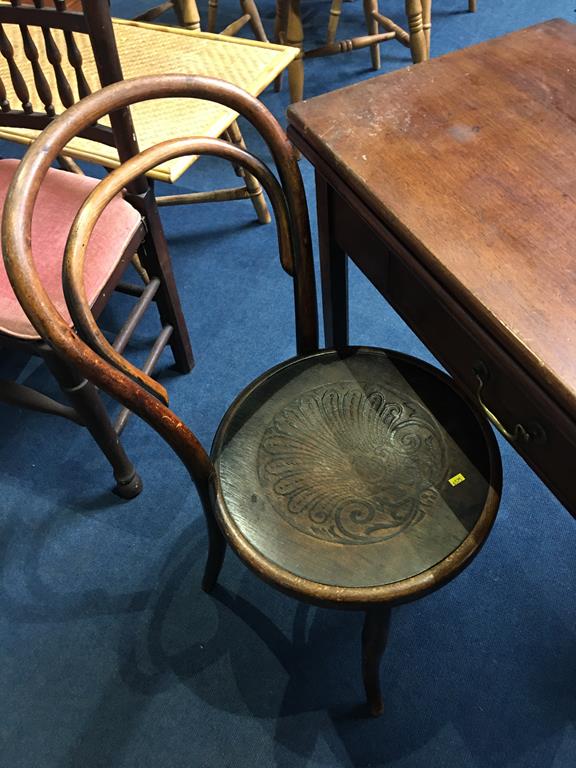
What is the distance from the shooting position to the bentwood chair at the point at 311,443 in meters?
0.70

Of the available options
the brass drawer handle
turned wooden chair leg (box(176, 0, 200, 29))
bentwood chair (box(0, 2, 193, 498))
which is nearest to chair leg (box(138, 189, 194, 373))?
bentwood chair (box(0, 2, 193, 498))

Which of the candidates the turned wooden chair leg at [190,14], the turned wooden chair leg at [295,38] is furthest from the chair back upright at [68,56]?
the turned wooden chair leg at [295,38]

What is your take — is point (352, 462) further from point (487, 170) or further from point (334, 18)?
point (334, 18)

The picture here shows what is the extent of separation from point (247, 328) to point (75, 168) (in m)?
0.61

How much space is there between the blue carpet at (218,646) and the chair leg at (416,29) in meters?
1.30

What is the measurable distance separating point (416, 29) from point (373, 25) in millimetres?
384

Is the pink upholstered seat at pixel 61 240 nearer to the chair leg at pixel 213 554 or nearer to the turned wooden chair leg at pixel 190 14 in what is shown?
the chair leg at pixel 213 554

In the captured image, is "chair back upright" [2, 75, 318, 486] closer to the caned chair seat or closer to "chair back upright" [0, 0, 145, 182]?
the caned chair seat

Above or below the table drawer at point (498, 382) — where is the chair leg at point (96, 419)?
below

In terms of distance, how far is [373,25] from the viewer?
2279 mm

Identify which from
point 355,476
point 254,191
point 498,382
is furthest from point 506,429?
point 254,191

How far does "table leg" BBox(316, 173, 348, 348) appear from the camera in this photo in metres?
0.91

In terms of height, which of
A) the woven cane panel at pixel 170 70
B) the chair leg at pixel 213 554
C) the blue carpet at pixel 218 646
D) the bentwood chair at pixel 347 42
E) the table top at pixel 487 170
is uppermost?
the table top at pixel 487 170

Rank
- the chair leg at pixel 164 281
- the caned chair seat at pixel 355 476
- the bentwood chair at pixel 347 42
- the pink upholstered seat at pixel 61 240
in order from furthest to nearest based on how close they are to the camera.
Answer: the bentwood chair at pixel 347 42 < the chair leg at pixel 164 281 < the pink upholstered seat at pixel 61 240 < the caned chair seat at pixel 355 476
